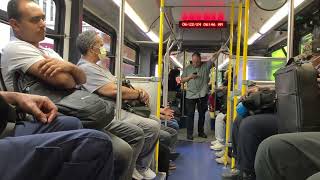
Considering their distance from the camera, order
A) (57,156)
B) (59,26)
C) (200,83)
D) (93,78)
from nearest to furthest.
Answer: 1. (57,156)
2. (93,78)
3. (59,26)
4. (200,83)

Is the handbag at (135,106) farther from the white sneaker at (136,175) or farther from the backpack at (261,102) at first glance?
the backpack at (261,102)

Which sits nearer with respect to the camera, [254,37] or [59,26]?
[59,26]

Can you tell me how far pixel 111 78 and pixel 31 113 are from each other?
4.83ft

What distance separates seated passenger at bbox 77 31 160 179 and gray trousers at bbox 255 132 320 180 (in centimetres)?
139

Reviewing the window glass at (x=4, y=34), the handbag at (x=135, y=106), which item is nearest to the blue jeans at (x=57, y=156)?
the handbag at (x=135, y=106)

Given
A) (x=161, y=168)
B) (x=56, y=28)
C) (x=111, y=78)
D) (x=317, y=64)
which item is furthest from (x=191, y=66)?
(x=317, y=64)

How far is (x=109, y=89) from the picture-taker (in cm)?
277

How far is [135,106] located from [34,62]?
149 cm

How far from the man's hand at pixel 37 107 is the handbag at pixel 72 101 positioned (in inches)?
4.7

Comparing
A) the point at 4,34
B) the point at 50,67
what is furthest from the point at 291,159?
the point at 4,34

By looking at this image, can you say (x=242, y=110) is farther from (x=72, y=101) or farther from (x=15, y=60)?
(x=15, y=60)

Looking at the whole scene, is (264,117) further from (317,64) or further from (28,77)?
(28,77)

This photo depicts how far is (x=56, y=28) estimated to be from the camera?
471 cm

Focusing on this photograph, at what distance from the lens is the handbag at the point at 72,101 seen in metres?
1.66
